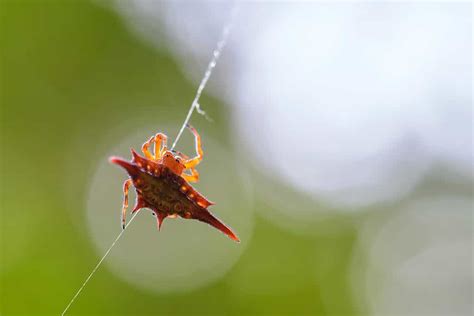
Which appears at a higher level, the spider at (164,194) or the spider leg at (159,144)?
the spider leg at (159,144)

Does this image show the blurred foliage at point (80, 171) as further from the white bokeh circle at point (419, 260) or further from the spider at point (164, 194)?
the spider at point (164, 194)

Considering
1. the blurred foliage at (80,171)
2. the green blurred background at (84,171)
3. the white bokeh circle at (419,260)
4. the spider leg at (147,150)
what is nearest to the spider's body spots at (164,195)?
the spider leg at (147,150)

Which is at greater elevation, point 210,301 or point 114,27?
point 114,27

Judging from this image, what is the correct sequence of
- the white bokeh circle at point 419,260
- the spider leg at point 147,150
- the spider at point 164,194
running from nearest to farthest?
1. the spider at point 164,194
2. the spider leg at point 147,150
3. the white bokeh circle at point 419,260

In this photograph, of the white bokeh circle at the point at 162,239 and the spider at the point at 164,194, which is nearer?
the spider at the point at 164,194

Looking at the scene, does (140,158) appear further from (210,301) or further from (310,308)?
(310,308)

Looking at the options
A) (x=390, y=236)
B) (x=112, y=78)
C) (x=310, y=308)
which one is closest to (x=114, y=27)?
(x=112, y=78)

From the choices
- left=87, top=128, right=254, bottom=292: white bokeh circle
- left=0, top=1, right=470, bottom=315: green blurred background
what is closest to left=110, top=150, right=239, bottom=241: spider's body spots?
left=0, top=1, right=470, bottom=315: green blurred background
